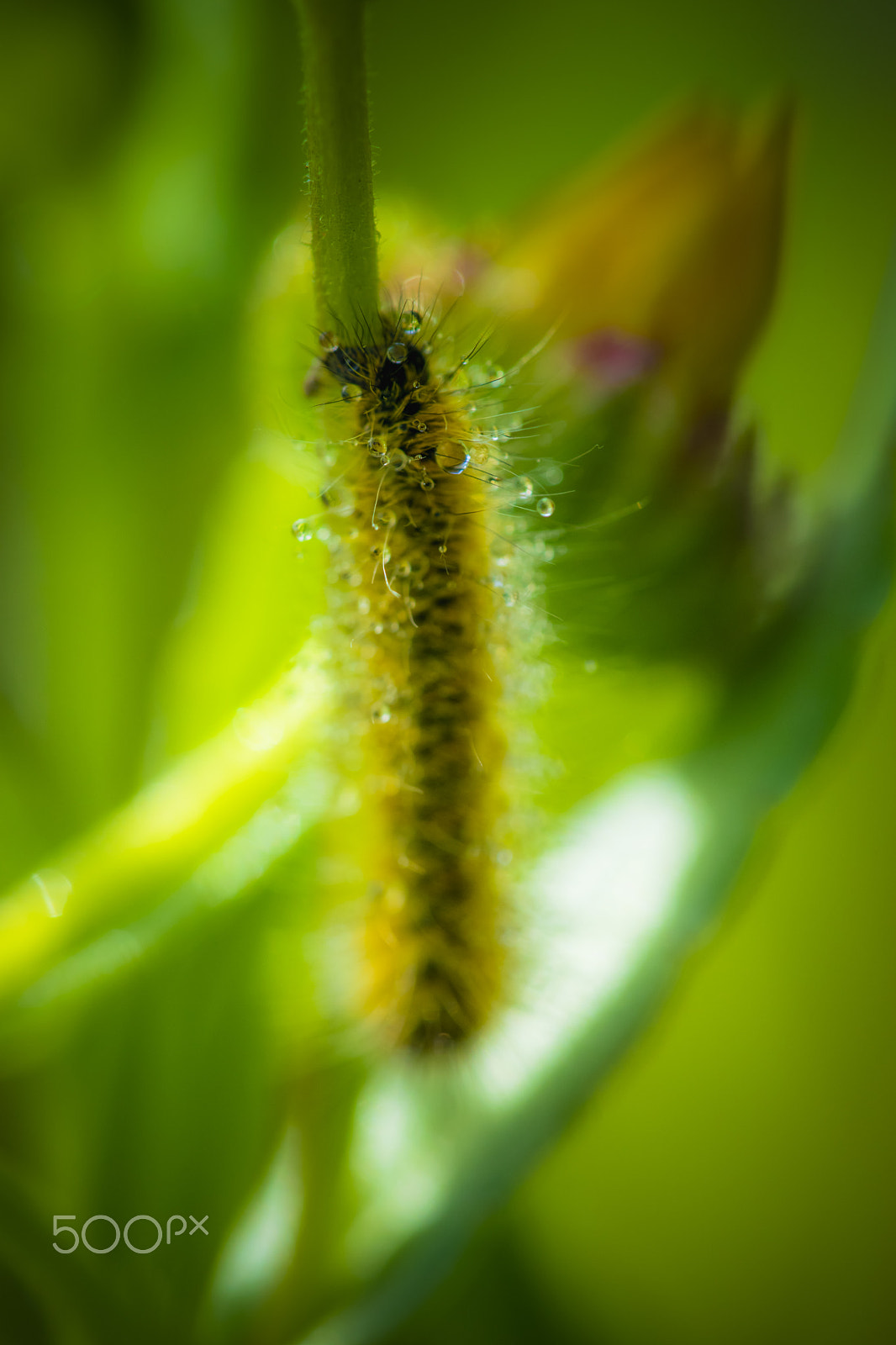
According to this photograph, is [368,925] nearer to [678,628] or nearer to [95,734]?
[678,628]

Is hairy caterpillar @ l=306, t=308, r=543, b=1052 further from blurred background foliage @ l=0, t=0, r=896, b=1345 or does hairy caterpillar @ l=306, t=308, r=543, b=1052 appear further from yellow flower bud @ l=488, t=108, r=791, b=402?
yellow flower bud @ l=488, t=108, r=791, b=402

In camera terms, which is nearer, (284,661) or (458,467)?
(458,467)

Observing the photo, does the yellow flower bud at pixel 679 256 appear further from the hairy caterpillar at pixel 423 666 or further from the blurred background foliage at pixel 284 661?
the hairy caterpillar at pixel 423 666

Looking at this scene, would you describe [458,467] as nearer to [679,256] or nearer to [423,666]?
[423,666]

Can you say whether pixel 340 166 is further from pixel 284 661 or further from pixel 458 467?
pixel 284 661

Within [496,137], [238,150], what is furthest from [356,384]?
[496,137]

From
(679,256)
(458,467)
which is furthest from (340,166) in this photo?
(679,256)
